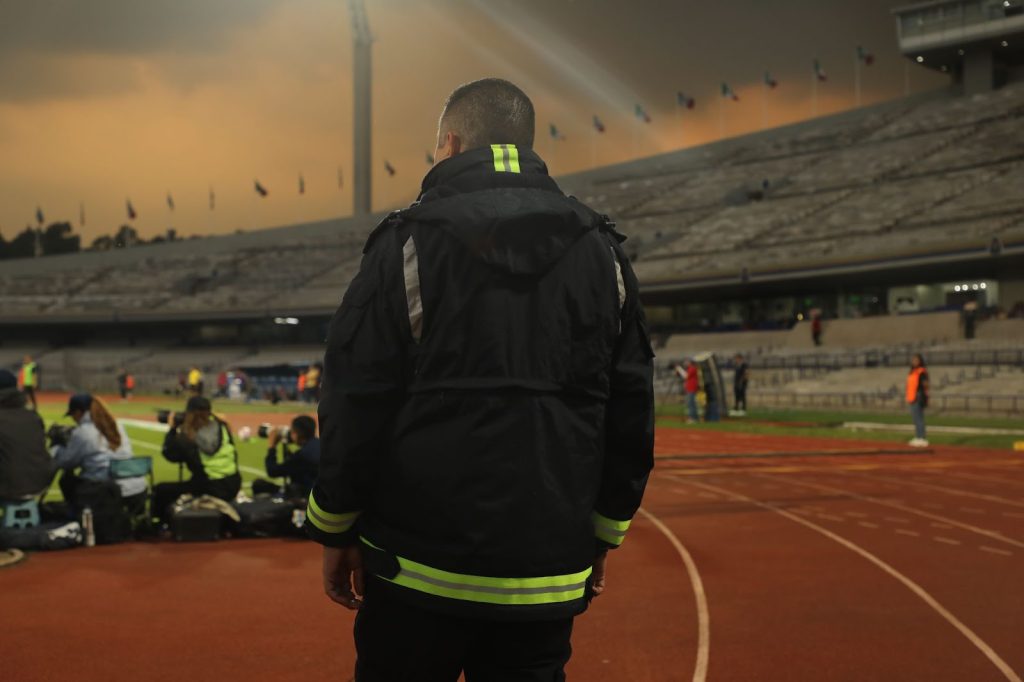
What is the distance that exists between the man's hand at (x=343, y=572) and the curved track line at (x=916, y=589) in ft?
14.5

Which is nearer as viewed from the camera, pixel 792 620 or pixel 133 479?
pixel 792 620

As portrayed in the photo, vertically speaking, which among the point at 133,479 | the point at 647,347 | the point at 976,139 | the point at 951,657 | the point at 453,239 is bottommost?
the point at 951,657

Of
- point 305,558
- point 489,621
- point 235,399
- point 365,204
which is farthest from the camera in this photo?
point 365,204

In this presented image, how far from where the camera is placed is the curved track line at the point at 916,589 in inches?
223

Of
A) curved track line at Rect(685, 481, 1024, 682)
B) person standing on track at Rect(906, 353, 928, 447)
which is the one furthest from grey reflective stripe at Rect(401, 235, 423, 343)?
person standing on track at Rect(906, 353, 928, 447)

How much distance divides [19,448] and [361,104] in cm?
6821

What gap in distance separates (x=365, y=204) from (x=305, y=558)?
6884 centimetres

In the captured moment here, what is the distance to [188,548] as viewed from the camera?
9.16 m

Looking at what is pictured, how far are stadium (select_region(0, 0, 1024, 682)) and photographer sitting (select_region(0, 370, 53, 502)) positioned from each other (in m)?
0.72

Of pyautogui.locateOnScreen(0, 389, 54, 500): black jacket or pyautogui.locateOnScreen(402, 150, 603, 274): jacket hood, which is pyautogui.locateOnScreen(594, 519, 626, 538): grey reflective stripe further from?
pyautogui.locateOnScreen(0, 389, 54, 500): black jacket

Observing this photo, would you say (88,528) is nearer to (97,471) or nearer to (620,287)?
(97,471)

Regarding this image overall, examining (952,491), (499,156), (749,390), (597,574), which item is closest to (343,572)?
(597,574)

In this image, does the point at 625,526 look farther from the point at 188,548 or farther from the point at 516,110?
the point at 188,548

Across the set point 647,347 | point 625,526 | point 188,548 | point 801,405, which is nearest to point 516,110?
point 647,347
